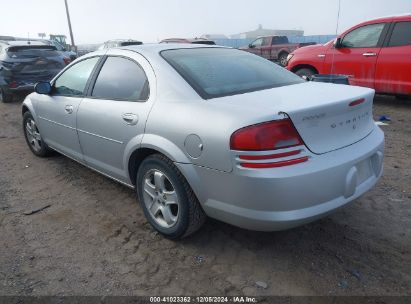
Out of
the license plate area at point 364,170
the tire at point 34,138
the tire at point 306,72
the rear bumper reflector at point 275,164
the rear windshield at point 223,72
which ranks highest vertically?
the rear windshield at point 223,72

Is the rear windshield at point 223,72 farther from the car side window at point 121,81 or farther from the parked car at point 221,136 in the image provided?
the car side window at point 121,81

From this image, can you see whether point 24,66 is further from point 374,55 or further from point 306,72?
point 374,55

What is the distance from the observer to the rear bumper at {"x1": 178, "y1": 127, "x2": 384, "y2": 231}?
2219 millimetres

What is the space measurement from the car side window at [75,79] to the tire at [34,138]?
A: 949 mm

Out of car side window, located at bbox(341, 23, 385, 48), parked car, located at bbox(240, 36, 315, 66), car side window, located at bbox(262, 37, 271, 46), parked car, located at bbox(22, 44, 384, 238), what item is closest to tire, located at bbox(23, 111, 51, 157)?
parked car, located at bbox(22, 44, 384, 238)

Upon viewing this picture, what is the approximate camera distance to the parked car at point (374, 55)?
695cm

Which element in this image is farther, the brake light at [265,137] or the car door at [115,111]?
the car door at [115,111]

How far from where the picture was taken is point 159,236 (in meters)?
3.06

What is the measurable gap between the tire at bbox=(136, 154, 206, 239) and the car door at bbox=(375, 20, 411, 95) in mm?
5852

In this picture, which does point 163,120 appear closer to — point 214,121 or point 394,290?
point 214,121

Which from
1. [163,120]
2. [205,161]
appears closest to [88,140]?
[163,120]

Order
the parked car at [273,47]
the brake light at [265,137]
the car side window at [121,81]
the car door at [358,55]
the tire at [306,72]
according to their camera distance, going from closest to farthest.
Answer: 1. the brake light at [265,137]
2. the car side window at [121,81]
3. the car door at [358,55]
4. the tire at [306,72]
5. the parked car at [273,47]

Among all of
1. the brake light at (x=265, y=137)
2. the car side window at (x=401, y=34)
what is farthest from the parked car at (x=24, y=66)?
the brake light at (x=265, y=137)

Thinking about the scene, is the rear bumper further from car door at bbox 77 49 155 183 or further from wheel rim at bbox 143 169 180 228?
car door at bbox 77 49 155 183
